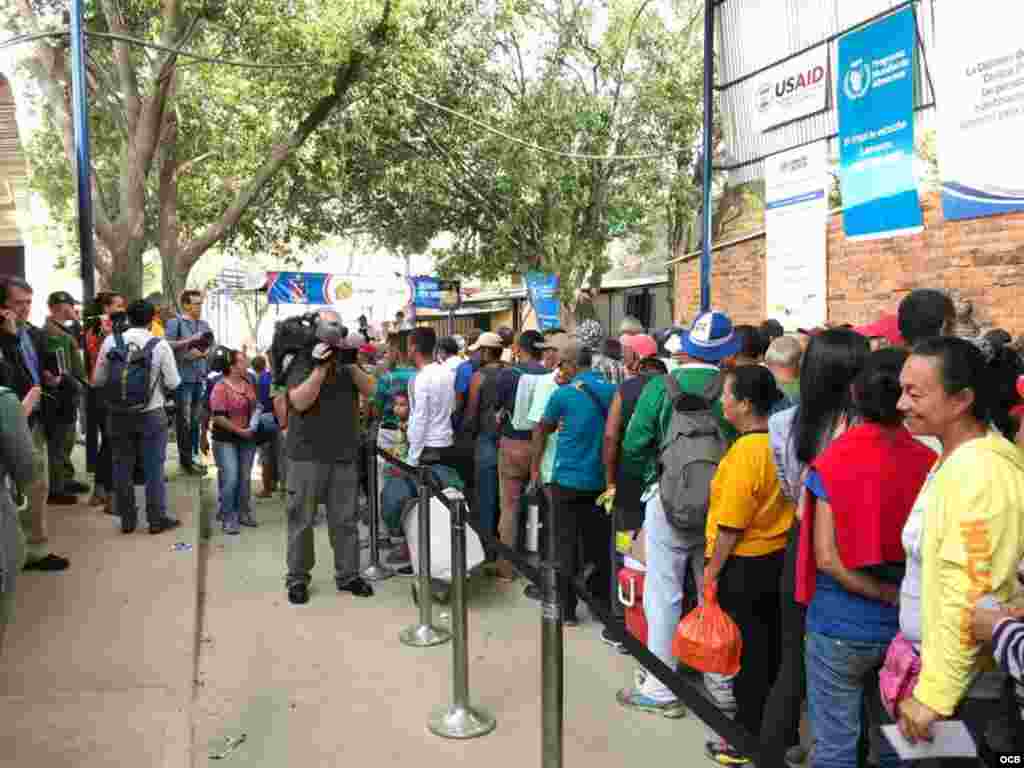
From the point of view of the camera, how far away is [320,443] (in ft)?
19.2

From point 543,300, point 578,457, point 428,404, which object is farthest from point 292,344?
point 543,300

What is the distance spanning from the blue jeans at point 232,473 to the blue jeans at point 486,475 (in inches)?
90.4

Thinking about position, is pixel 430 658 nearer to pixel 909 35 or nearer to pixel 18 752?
pixel 18 752

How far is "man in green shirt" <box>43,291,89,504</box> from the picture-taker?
22.3ft

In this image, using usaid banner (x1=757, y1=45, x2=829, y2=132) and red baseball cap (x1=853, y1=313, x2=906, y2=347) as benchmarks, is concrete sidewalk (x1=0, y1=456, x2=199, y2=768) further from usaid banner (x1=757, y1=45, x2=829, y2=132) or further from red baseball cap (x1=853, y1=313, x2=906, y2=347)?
usaid banner (x1=757, y1=45, x2=829, y2=132)

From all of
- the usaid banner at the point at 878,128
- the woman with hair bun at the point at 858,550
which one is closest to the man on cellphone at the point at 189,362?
the usaid banner at the point at 878,128

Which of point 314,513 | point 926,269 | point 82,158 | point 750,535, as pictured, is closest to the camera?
point 750,535

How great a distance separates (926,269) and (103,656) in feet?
26.1

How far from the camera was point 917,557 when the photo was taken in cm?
228

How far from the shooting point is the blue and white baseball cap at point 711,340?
4598 millimetres

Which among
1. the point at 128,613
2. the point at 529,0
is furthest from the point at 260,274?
the point at 128,613

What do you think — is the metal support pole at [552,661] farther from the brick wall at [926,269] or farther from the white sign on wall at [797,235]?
the brick wall at [926,269]

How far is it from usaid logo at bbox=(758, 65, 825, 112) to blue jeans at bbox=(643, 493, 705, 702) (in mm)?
5312

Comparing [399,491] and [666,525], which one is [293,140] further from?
[666,525]
